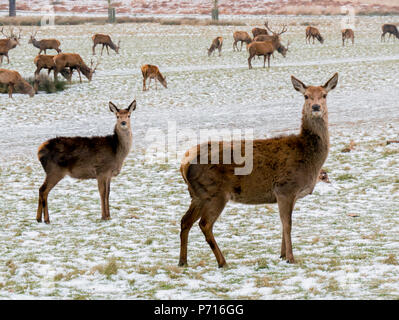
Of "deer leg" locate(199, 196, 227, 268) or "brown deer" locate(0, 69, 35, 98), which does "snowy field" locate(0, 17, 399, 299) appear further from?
"deer leg" locate(199, 196, 227, 268)

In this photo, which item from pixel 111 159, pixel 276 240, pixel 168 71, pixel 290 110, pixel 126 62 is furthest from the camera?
pixel 126 62

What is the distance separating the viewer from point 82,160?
28.7 feet

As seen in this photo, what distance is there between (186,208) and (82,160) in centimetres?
174

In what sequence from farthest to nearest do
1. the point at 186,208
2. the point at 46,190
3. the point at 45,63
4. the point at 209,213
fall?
the point at 45,63 → the point at 186,208 → the point at 46,190 → the point at 209,213

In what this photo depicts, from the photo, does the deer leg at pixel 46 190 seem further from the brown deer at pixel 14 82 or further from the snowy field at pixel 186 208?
the brown deer at pixel 14 82

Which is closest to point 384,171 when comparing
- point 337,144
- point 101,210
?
point 337,144

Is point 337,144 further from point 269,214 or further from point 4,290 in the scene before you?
point 4,290

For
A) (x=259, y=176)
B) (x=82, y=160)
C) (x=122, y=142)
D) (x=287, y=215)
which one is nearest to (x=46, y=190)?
(x=82, y=160)

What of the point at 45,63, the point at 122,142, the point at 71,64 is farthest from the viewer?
the point at 71,64

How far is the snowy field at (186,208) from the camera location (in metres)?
5.90

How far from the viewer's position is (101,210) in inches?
355

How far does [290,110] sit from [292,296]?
46.6ft

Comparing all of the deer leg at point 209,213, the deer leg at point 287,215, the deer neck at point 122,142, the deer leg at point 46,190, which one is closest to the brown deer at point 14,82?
the deer neck at point 122,142

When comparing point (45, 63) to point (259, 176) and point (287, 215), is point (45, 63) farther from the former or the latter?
point (287, 215)
